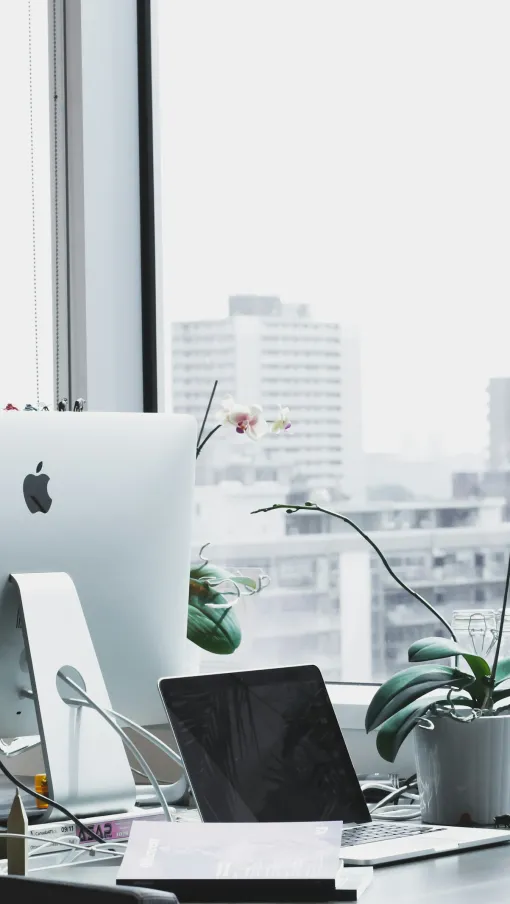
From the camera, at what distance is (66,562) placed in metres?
1.49

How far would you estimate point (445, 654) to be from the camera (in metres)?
1.52

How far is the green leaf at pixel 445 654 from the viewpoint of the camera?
1.51 metres

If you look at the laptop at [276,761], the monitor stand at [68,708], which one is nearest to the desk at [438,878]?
the laptop at [276,761]

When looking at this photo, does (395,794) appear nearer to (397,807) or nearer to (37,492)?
(397,807)

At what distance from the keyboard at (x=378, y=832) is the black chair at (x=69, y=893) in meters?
0.55

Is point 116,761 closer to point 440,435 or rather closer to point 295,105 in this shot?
point 440,435

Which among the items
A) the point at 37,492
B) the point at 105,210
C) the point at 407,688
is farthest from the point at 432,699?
the point at 105,210

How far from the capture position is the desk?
1.14 metres

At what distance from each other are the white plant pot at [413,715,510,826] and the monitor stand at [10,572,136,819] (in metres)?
0.38

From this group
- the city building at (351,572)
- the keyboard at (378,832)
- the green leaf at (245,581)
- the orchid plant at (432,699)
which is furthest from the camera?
the city building at (351,572)

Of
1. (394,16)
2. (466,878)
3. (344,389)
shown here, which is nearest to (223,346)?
(344,389)

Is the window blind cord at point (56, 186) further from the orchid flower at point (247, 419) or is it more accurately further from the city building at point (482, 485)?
the city building at point (482, 485)

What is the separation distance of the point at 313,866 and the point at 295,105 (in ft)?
5.44

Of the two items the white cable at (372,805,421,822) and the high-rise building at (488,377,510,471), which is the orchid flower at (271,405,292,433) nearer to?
the high-rise building at (488,377,510,471)
